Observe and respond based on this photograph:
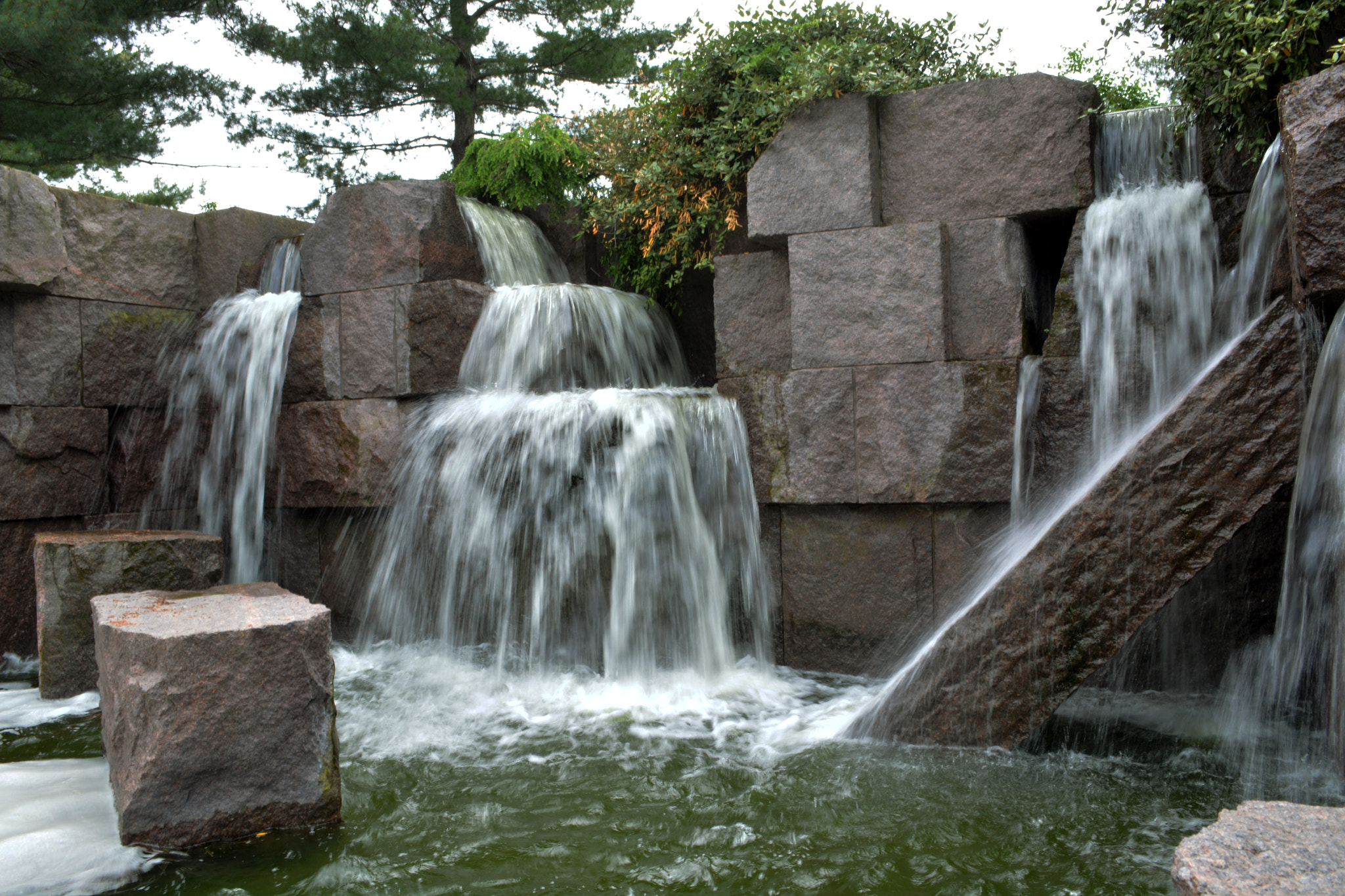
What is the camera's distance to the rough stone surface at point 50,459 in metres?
5.83

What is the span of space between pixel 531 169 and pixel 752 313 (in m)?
2.26

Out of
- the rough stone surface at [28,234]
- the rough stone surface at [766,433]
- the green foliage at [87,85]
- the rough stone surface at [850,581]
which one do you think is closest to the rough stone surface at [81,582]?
the rough stone surface at [28,234]

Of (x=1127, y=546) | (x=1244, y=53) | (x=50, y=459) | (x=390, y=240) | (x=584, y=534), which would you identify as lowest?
(x=584, y=534)

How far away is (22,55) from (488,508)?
8.62 metres

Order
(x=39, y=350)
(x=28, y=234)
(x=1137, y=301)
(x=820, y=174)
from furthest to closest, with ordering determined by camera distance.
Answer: (x=39, y=350)
(x=28, y=234)
(x=820, y=174)
(x=1137, y=301)

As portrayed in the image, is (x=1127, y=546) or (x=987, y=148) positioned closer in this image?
(x=1127, y=546)

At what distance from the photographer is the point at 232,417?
6340 mm

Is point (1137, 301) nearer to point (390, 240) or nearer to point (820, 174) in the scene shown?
point (820, 174)

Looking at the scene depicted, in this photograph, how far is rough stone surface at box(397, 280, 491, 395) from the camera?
581 cm

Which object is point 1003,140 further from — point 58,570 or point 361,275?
point 58,570

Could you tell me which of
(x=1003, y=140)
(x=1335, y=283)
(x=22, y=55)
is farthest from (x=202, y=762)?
(x=22, y=55)

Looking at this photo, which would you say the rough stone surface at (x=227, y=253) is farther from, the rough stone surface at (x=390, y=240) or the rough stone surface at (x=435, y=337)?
the rough stone surface at (x=435, y=337)

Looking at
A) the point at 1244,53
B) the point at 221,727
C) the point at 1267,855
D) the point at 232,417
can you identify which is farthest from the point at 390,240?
the point at 1267,855

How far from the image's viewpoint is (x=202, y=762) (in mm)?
2807
